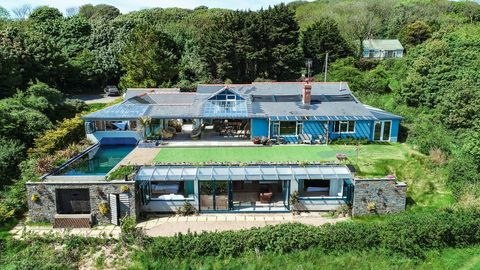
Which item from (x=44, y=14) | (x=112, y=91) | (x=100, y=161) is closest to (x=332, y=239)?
(x=100, y=161)

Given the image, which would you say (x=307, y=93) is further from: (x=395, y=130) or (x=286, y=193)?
(x=286, y=193)

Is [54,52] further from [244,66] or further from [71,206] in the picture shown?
[71,206]

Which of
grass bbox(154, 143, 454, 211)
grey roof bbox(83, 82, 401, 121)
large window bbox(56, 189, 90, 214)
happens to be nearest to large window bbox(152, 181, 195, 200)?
grass bbox(154, 143, 454, 211)

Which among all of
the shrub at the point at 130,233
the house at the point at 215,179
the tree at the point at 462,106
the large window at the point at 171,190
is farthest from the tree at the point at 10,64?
the tree at the point at 462,106

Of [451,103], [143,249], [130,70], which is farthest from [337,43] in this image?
[143,249]

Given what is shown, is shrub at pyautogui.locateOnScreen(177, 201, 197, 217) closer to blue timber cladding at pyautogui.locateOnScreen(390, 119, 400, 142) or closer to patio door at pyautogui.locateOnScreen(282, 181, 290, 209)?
patio door at pyautogui.locateOnScreen(282, 181, 290, 209)

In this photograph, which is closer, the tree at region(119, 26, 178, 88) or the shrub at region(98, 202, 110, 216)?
the shrub at region(98, 202, 110, 216)
